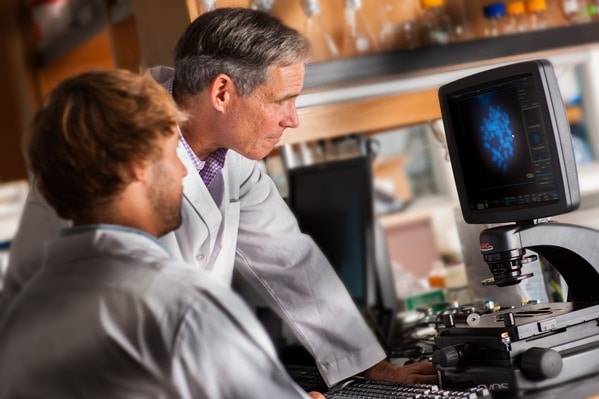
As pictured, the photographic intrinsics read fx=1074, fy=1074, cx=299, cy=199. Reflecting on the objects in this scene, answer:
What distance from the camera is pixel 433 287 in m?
3.57

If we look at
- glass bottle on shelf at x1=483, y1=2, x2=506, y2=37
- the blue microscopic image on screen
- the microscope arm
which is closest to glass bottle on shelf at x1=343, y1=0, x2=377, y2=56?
glass bottle on shelf at x1=483, y1=2, x2=506, y2=37

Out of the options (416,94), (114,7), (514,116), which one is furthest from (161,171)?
(114,7)

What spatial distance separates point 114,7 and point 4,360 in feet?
9.50

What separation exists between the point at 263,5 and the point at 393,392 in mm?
1354

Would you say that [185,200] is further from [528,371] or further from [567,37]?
[567,37]

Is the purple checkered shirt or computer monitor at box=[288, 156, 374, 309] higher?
the purple checkered shirt

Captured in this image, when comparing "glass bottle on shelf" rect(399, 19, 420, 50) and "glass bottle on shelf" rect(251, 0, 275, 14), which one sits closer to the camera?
"glass bottle on shelf" rect(251, 0, 275, 14)

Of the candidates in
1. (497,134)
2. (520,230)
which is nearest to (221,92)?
(497,134)

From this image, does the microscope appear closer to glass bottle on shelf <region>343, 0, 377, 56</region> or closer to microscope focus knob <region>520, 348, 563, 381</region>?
microscope focus knob <region>520, 348, 563, 381</region>

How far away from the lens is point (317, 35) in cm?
330

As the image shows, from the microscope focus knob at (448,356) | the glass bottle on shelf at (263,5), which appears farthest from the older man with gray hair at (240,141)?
the glass bottle on shelf at (263,5)

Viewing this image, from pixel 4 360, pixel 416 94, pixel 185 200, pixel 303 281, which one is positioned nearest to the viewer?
pixel 4 360

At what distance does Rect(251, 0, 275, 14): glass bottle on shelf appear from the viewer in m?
3.07

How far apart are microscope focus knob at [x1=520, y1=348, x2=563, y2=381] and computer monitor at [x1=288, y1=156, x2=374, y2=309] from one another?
129 cm
